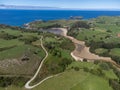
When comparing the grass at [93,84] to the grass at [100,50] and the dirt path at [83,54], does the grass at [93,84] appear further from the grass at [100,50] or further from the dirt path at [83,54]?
the grass at [100,50]

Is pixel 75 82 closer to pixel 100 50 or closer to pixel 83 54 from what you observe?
pixel 83 54

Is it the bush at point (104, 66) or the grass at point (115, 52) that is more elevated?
the bush at point (104, 66)

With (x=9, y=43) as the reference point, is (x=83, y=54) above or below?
below

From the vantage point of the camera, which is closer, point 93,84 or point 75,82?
point 75,82

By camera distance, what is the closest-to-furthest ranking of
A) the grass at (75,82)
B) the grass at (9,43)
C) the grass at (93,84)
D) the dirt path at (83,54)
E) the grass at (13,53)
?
1. the grass at (75,82)
2. the grass at (93,84)
3. the grass at (13,53)
4. the dirt path at (83,54)
5. the grass at (9,43)

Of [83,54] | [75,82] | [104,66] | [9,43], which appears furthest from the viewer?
[83,54]

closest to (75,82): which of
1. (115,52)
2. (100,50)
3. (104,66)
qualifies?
(104,66)

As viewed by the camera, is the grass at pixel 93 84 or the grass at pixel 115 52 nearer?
the grass at pixel 93 84

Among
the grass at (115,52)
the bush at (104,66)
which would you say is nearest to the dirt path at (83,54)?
the grass at (115,52)

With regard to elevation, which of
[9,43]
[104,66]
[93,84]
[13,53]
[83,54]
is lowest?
[83,54]

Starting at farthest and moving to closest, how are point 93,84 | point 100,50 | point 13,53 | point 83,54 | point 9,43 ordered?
point 100,50
point 83,54
point 9,43
point 13,53
point 93,84

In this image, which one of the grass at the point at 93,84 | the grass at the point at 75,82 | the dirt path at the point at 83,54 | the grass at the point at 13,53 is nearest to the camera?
the grass at the point at 75,82
